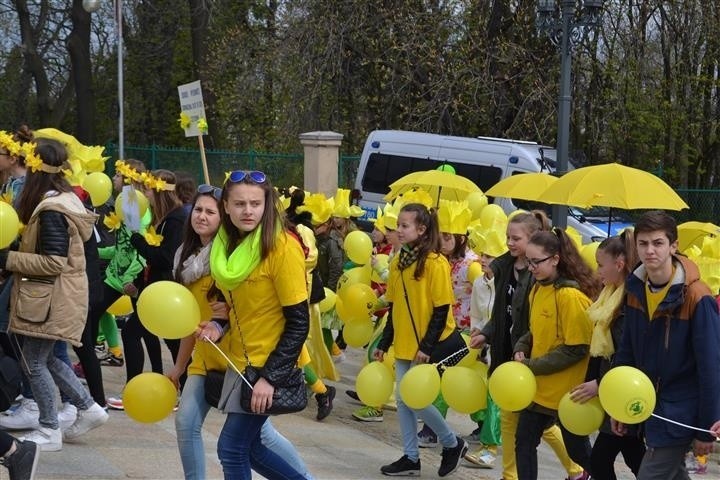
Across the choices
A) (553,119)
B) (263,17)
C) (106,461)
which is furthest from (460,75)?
(106,461)

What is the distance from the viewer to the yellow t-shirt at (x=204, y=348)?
182 inches

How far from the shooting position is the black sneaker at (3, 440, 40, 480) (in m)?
4.99

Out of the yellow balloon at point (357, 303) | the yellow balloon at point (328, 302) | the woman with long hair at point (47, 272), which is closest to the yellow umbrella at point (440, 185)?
the yellow balloon at point (328, 302)

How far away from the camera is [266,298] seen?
4418 mm

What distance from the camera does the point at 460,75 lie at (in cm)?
1973

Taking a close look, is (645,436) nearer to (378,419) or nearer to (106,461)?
(106,461)

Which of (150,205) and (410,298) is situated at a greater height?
(150,205)

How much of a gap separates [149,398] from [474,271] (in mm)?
3345

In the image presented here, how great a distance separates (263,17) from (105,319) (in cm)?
1824

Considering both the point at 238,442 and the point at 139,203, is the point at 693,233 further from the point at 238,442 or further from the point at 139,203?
the point at 238,442

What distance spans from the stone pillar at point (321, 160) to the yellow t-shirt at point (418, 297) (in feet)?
39.5

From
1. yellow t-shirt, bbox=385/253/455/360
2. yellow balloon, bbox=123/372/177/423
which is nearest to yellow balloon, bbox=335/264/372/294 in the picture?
yellow t-shirt, bbox=385/253/455/360

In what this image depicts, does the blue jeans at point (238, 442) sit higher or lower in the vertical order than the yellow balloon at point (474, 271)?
lower

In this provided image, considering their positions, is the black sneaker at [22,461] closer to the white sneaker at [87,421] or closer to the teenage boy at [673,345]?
the white sneaker at [87,421]
